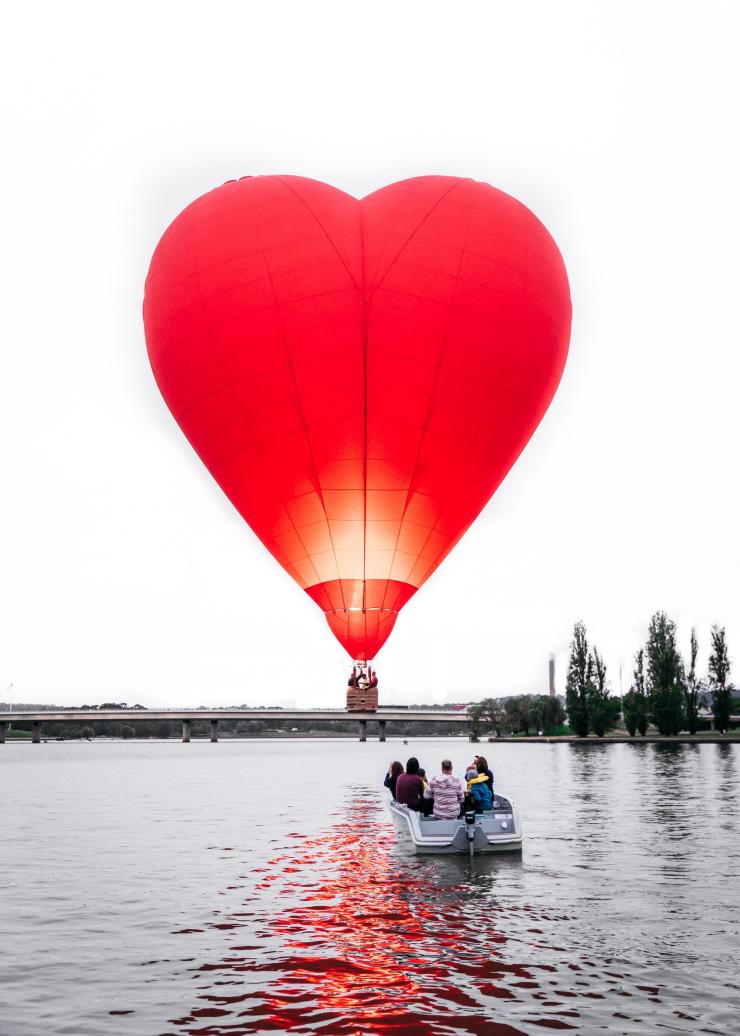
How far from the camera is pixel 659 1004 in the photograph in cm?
1220

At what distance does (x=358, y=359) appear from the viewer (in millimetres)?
28766

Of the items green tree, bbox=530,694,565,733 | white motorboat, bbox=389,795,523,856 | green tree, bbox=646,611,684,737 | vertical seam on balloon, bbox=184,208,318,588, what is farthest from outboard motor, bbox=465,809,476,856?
green tree, bbox=530,694,565,733

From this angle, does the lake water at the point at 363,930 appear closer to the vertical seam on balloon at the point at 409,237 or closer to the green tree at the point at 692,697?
the vertical seam on balloon at the point at 409,237

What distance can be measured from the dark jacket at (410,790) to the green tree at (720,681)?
99.5 meters

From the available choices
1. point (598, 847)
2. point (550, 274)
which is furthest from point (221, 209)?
point (598, 847)

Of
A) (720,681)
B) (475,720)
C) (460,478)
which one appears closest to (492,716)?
(475,720)

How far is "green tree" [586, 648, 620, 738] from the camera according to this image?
129m

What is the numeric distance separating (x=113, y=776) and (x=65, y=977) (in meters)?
67.2

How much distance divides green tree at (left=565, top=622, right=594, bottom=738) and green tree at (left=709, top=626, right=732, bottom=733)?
1503cm

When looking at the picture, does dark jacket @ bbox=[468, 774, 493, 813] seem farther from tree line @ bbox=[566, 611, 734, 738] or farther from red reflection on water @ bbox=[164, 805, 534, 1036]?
tree line @ bbox=[566, 611, 734, 738]

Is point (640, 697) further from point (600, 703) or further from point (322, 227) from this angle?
point (322, 227)

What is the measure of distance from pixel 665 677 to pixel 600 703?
50.7 feet

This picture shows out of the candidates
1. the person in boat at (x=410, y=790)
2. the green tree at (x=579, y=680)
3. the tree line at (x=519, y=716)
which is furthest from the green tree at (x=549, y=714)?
the person in boat at (x=410, y=790)

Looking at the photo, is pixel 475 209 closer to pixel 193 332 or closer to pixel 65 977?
pixel 193 332
